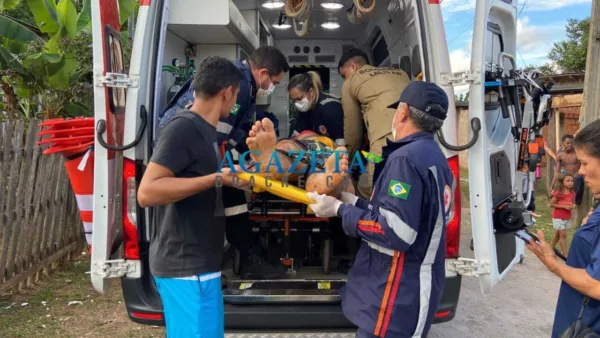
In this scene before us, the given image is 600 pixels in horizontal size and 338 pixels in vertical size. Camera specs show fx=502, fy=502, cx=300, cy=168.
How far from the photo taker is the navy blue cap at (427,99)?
6.52 feet

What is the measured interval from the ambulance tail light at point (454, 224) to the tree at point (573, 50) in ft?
52.9

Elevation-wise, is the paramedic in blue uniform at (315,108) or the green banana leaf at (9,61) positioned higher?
the green banana leaf at (9,61)

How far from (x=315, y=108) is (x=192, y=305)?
2501 millimetres

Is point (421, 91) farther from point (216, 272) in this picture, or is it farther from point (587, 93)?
point (587, 93)

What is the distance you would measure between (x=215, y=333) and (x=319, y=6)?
3595 mm

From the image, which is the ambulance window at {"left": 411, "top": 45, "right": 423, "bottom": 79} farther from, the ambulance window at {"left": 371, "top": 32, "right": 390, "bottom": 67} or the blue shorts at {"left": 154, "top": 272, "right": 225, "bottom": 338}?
the blue shorts at {"left": 154, "top": 272, "right": 225, "bottom": 338}

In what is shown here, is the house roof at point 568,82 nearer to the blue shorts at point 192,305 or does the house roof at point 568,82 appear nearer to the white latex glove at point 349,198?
the white latex glove at point 349,198

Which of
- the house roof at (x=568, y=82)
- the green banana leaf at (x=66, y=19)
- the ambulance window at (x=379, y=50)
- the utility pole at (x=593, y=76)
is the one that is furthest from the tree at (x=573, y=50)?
the green banana leaf at (x=66, y=19)

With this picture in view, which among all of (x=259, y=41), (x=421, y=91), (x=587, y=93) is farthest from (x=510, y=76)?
(x=587, y=93)

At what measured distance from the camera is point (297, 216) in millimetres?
3170

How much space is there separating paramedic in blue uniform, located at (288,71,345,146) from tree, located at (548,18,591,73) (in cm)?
1502

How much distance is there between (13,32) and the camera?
613cm

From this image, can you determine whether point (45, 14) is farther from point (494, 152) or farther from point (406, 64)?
point (494, 152)

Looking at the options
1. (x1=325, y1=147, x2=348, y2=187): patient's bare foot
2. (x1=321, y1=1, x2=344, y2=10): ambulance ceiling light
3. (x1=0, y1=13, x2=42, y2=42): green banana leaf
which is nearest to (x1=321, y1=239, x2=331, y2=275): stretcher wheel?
(x1=325, y1=147, x2=348, y2=187): patient's bare foot
